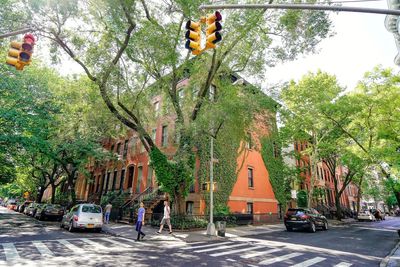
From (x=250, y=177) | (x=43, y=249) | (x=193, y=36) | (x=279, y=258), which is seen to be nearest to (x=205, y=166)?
(x=250, y=177)

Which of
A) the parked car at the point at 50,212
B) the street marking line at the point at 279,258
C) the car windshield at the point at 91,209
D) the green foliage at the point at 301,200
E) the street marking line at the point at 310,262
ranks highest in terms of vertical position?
the green foliage at the point at 301,200

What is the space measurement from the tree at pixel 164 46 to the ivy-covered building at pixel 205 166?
1425 mm

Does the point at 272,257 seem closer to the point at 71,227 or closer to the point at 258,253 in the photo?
the point at 258,253

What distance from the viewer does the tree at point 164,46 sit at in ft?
44.5

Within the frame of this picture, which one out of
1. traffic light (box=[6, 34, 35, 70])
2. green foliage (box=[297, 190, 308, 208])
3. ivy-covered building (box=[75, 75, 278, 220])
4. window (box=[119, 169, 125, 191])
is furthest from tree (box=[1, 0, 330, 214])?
green foliage (box=[297, 190, 308, 208])

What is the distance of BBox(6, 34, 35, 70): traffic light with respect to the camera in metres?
6.59

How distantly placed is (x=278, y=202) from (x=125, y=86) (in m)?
21.2

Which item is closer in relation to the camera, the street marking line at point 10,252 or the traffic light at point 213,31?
the traffic light at point 213,31

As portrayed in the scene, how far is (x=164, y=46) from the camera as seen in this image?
14.2m

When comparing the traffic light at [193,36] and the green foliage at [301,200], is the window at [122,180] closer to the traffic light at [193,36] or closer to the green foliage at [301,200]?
the green foliage at [301,200]

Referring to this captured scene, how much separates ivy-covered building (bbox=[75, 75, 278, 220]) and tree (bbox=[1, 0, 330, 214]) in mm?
1425

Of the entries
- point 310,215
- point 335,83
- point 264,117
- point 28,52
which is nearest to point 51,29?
point 28,52

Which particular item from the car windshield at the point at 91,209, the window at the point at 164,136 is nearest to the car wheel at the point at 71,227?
the car windshield at the point at 91,209

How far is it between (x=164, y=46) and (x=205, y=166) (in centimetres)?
1125
